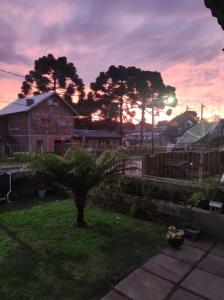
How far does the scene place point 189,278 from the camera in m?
3.52

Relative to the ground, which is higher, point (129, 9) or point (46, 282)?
point (129, 9)

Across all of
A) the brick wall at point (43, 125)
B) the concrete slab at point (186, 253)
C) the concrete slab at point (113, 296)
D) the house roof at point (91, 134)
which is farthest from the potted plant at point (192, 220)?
the house roof at point (91, 134)

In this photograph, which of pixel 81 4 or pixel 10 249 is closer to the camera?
pixel 10 249

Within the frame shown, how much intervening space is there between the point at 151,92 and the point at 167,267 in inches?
1487

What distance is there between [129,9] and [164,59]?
5.40 metres

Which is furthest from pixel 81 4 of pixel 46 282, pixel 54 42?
pixel 46 282

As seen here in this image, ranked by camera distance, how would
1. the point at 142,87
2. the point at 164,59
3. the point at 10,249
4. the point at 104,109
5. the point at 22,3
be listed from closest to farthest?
the point at 10,249, the point at 22,3, the point at 164,59, the point at 142,87, the point at 104,109

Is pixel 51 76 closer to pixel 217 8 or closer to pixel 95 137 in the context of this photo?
pixel 95 137

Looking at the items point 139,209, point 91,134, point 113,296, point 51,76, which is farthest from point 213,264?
point 51,76

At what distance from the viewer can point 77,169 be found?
512 cm

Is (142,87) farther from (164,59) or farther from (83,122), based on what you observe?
(164,59)

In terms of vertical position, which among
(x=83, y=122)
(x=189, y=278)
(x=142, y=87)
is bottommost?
(x=189, y=278)

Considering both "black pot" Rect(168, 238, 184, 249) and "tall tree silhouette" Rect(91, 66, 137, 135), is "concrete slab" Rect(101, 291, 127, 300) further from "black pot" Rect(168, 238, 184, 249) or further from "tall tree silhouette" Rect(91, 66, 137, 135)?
"tall tree silhouette" Rect(91, 66, 137, 135)

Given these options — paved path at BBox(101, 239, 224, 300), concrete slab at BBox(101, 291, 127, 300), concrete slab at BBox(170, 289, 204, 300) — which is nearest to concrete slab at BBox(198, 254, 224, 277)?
paved path at BBox(101, 239, 224, 300)
